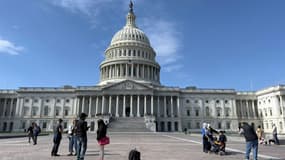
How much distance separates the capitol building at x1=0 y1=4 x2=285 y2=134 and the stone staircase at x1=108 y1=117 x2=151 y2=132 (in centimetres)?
587

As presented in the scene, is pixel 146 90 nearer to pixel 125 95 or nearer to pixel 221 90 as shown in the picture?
pixel 125 95

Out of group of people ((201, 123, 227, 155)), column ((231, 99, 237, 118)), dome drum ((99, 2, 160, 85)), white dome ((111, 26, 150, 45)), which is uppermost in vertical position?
white dome ((111, 26, 150, 45))

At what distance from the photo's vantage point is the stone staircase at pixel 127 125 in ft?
200

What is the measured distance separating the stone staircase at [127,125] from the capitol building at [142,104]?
5872mm

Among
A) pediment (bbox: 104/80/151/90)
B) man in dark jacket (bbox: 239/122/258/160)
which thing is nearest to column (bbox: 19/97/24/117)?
pediment (bbox: 104/80/151/90)

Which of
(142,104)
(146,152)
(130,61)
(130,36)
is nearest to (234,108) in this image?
(142,104)

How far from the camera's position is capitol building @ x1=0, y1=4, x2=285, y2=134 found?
78.6 meters

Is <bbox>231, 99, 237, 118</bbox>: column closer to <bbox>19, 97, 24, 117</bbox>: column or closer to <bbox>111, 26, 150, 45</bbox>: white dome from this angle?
<bbox>111, 26, 150, 45</bbox>: white dome

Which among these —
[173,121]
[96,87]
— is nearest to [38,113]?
[96,87]

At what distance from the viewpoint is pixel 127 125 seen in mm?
64188

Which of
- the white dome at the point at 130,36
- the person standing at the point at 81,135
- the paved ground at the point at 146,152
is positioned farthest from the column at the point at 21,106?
the person standing at the point at 81,135

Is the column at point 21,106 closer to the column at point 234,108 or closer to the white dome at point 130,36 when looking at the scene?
the white dome at point 130,36

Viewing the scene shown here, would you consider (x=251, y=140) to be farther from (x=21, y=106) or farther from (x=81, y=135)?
(x=21, y=106)

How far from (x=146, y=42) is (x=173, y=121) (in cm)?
4483
